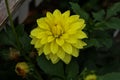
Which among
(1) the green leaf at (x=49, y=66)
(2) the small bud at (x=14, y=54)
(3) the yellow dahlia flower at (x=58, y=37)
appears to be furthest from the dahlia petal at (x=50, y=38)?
(2) the small bud at (x=14, y=54)

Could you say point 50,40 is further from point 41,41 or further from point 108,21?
point 108,21

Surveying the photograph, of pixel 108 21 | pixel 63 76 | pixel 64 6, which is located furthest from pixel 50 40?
pixel 64 6

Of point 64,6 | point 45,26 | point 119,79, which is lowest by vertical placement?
point 119,79

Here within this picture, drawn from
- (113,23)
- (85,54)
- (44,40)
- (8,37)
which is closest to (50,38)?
(44,40)

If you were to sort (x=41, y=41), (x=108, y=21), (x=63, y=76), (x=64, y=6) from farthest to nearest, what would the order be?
(x=64, y=6) → (x=108, y=21) → (x=63, y=76) → (x=41, y=41)

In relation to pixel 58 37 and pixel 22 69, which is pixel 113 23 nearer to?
pixel 58 37

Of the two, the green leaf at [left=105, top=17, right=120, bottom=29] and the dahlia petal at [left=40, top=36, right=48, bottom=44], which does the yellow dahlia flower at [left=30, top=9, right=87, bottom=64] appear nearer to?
the dahlia petal at [left=40, top=36, right=48, bottom=44]
